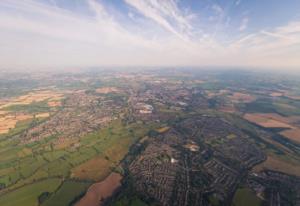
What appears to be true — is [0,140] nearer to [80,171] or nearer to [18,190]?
[18,190]

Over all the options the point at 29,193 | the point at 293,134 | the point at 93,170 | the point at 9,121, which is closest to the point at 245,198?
the point at 93,170

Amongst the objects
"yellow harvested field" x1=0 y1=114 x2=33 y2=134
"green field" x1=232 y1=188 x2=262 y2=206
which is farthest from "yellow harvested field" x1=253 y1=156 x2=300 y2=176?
"yellow harvested field" x1=0 y1=114 x2=33 y2=134

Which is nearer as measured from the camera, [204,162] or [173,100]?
[204,162]

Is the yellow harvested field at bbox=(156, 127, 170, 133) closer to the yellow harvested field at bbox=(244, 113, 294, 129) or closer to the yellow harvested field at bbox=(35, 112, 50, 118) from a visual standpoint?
the yellow harvested field at bbox=(244, 113, 294, 129)

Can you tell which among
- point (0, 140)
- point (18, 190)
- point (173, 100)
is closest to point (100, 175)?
point (18, 190)

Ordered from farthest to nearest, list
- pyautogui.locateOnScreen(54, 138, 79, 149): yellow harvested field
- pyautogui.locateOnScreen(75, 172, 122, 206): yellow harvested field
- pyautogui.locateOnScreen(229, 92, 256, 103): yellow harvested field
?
pyautogui.locateOnScreen(229, 92, 256, 103): yellow harvested field → pyautogui.locateOnScreen(54, 138, 79, 149): yellow harvested field → pyautogui.locateOnScreen(75, 172, 122, 206): yellow harvested field

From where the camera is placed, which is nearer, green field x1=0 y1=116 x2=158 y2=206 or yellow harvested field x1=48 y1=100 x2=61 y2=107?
green field x1=0 y1=116 x2=158 y2=206
